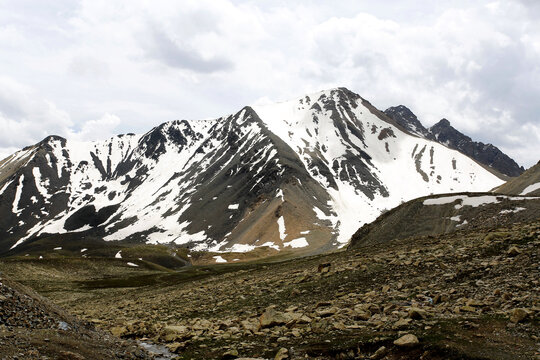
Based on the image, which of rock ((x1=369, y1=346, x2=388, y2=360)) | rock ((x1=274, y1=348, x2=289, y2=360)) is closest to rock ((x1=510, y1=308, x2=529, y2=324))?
rock ((x1=369, y1=346, x2=388, y2=360))

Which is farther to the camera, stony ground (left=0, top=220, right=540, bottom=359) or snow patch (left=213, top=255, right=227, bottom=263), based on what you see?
snow patch (left=213, top=255, right=227, bottom=263)

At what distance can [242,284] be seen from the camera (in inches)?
1516

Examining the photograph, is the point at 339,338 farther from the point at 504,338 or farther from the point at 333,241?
the point at 333,241

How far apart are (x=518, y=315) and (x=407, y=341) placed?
5.08 metres

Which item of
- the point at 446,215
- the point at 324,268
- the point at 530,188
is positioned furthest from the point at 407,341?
the point at 530,188

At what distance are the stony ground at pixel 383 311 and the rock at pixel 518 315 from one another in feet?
0.13

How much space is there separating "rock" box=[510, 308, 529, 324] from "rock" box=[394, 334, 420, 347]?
14.8 ft

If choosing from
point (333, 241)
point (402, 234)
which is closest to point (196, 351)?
point (402, 234)

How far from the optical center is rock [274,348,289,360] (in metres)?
14.4

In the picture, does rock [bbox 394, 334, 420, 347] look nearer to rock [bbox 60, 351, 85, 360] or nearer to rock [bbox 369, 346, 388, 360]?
rock [bbox 369, 346, 388, 360]

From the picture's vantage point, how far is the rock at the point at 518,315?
15.3 m

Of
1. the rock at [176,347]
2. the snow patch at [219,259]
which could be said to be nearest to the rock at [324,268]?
the rock at [176,347]

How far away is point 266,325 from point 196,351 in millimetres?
3759

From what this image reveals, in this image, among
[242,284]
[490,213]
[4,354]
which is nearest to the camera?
[4,354]
